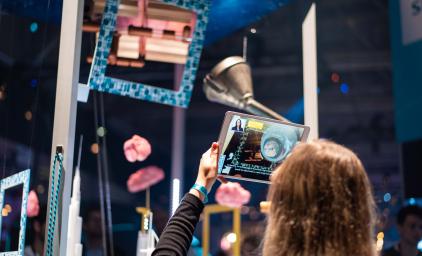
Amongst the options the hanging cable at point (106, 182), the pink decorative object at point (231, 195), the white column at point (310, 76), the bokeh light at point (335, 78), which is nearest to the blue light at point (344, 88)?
the bokeh light at point (335, 78)

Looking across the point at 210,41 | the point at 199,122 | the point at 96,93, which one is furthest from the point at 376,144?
the point at 96,93

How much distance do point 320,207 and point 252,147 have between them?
0.45 metres

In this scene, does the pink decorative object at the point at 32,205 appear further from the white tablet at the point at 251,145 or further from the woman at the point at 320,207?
the woman at the point at 320,207

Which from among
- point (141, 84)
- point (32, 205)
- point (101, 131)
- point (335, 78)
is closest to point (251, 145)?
point (32, 205)

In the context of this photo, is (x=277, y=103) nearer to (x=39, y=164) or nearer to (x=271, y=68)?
(x=271, y=68)

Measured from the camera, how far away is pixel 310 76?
2.00 m

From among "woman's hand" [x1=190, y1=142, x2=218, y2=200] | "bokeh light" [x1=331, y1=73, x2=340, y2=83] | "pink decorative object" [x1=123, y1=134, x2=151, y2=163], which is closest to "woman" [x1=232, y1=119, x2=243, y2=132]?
"woman's hand" [x1=190, y1=142, x2=218, y2=200]

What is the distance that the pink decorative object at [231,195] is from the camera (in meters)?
2.75

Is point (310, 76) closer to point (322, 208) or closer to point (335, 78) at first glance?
point (322, 208)

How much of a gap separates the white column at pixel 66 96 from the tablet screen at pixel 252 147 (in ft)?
1.27

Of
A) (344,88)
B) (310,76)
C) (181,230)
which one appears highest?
(344,88)

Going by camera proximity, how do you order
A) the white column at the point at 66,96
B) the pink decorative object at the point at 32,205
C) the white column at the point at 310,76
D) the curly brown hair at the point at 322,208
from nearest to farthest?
the curly brown hair at the point at 322,208 → the white column at the point at 66,96 → the pink decorative object at the point at 32,205 → the white column at the point at 310,76

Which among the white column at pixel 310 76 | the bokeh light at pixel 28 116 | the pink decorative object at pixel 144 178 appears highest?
the white column at pixel 310 76

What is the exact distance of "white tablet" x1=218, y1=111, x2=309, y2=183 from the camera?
1.28m
